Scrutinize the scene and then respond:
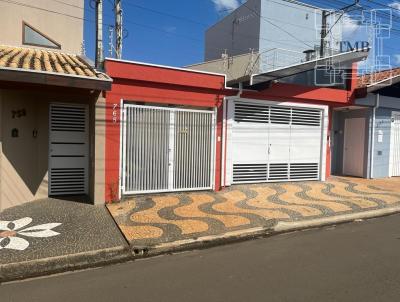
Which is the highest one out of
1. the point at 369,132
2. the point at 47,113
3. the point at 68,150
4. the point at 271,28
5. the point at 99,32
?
the point at 271,28

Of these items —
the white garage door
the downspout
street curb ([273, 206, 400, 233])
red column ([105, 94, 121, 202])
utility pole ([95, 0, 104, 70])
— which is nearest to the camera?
street curb ([273, 206, 400, 233])

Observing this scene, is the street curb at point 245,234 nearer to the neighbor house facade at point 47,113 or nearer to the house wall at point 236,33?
the neighbor house facade at point 47,113

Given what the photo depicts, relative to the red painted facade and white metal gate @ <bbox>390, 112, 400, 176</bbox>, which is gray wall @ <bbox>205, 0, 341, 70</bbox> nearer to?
white metal gate @ <bbox>390, 112, 400, 176</bbox>

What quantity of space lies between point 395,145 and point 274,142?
19.6ft

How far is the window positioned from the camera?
33.9 feet

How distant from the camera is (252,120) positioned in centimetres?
1085

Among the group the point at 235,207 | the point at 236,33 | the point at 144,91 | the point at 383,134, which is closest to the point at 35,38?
the point at 144,91

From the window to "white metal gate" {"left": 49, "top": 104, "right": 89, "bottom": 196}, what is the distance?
280 centimetres

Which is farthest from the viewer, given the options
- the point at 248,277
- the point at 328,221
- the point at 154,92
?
the point at 154,92

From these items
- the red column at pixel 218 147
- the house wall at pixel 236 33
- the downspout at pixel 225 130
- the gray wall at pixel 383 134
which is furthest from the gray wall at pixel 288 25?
the red column at pixel 218 147

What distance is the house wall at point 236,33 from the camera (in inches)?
815

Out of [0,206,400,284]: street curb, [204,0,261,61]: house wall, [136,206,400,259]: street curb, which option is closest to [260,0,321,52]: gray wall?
[204,0,261,61]: house wall

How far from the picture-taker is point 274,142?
11.3m

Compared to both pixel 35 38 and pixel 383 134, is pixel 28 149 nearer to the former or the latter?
pixel 35 38
